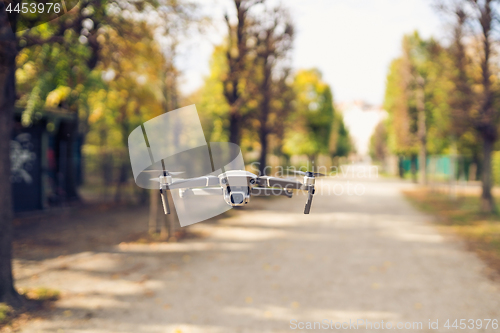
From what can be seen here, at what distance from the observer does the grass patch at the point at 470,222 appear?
48.5ft

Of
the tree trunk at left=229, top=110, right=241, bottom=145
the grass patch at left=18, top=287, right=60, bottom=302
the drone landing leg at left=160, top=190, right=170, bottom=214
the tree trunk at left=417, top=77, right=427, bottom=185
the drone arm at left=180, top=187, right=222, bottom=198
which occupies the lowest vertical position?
the grass patch at left=18, top=287, right=60, bottom=302

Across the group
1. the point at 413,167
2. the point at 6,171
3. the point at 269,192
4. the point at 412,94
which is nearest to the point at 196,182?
the point at 269,192

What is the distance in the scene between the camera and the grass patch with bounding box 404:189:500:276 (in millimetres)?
14780

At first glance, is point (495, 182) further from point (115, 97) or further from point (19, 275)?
point (19, 275)

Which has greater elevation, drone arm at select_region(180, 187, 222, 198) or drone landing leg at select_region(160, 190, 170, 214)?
drone arm at select_region(180, 187, 222, 198)

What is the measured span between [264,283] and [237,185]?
11467 mm

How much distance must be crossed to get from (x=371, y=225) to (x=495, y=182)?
92.7ft

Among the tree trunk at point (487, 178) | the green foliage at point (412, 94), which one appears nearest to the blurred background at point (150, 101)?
the tree trunk at point (487, 178)

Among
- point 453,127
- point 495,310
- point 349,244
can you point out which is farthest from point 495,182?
point 495,310

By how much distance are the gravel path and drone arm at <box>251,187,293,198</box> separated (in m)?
8.76

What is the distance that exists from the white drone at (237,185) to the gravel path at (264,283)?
871 centimetres

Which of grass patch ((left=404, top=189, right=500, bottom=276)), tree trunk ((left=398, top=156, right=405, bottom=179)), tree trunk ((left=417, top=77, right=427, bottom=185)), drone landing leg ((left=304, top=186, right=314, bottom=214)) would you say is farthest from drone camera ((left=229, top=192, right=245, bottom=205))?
tree trunk ((left=398, top=156, right=405, bottom=179))

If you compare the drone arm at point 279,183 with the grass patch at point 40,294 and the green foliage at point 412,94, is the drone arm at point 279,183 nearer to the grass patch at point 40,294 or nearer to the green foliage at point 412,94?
the grass patch at point 40,294

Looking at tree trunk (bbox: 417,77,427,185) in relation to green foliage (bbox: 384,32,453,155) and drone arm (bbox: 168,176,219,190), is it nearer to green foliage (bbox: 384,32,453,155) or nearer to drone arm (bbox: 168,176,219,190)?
green foliage (bbox: 384,32,453,155)
